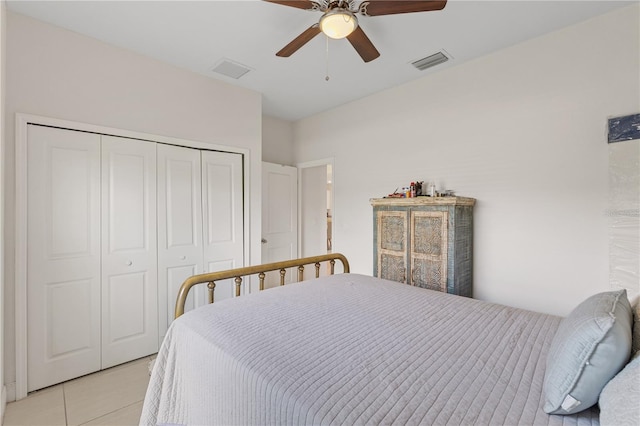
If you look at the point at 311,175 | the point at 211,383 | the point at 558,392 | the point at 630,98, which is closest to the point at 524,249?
the point at 630,98

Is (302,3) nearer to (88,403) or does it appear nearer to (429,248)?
(429,248)

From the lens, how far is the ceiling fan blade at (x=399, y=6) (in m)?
1.55

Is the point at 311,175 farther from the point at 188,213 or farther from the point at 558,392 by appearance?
the point at 558,392

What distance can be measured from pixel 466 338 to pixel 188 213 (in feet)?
8.67

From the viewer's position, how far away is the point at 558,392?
806mm

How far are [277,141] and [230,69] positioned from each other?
1643 mm

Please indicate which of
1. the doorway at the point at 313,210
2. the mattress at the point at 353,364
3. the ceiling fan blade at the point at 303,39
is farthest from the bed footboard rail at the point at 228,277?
the doorway at the point at 313,210

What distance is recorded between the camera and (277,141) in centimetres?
453

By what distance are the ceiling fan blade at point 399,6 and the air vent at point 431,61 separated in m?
1.21

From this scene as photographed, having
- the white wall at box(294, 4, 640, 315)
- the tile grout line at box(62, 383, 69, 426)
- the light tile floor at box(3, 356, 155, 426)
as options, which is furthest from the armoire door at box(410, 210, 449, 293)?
the tile grout line at box(62, 383, 69, 426)

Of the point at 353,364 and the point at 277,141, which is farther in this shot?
the point at 277,141

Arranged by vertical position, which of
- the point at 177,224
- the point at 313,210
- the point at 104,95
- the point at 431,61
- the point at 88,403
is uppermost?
the point at 431,61

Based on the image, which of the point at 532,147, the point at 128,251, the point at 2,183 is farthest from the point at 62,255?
the point at 532,147

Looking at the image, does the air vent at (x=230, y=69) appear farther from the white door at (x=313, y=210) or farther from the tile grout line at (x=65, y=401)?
the tile grout line at (x=65, y=401)
